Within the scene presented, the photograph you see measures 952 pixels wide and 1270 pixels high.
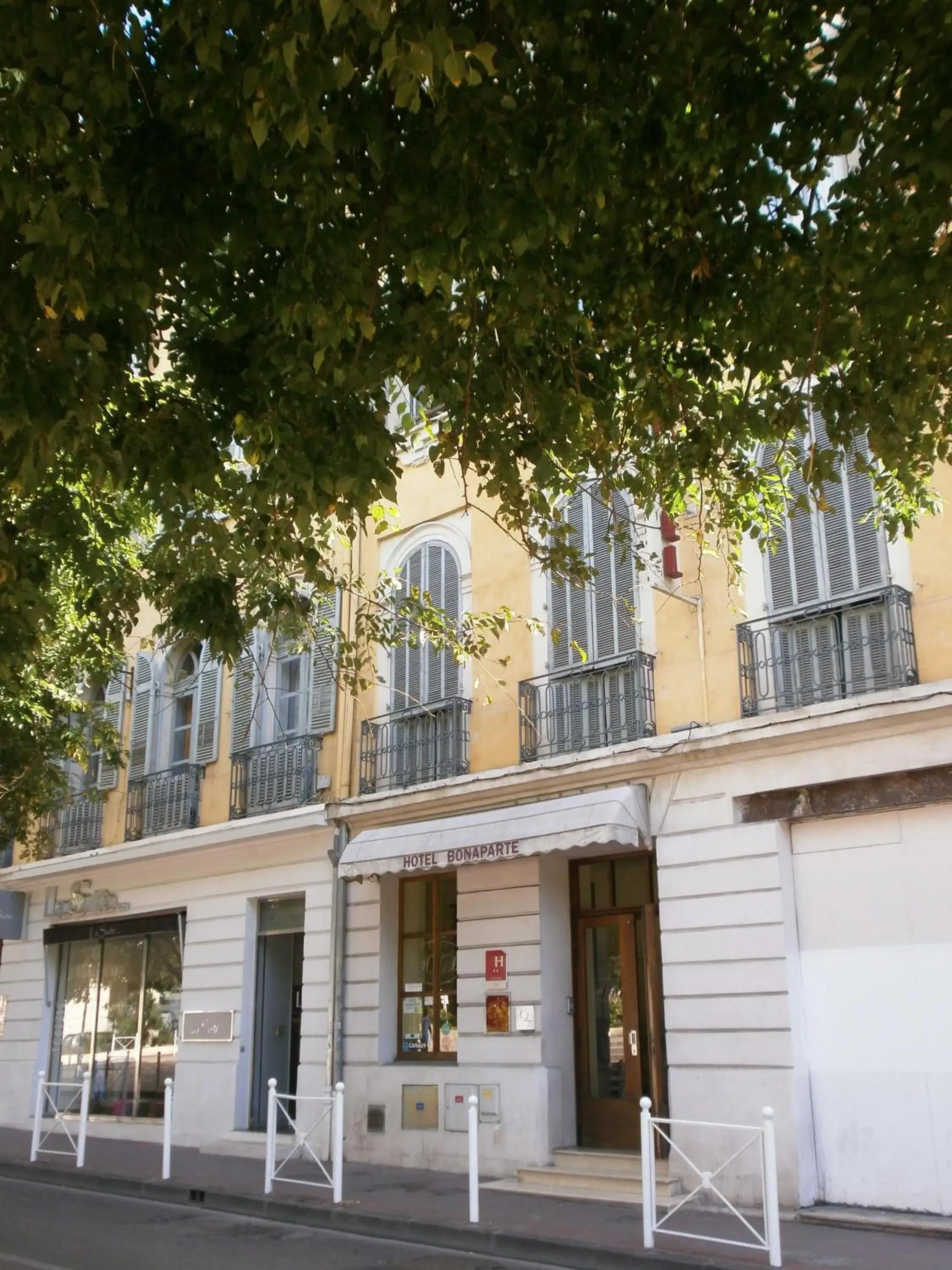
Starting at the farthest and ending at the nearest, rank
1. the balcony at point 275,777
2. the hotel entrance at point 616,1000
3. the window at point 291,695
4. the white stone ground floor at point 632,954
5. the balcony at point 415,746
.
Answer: the window at point 291,695 → the balcony at point 275,777 → the balcony at point 415,746 → the hotel entrance at point 616,1000 → the white stone ground floor at point 632,954

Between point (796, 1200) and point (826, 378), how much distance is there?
7.16m

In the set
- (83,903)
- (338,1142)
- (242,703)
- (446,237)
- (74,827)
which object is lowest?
(338,1142)

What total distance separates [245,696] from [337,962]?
4443 millimetres

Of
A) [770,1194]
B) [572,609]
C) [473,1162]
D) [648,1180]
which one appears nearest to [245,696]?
[572,609]

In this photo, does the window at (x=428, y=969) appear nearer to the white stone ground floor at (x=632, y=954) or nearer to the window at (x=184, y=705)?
the white stone ground floor at (x=632, y=954)

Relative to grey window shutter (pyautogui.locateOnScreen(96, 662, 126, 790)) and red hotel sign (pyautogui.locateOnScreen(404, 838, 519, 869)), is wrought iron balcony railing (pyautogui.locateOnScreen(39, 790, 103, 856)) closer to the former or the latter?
grey window shutter (pyautogui.locateOnScreen(96, 662, 126, 790))

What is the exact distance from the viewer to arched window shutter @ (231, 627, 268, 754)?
59.5 ft

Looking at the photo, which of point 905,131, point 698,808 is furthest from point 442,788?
point 905,131

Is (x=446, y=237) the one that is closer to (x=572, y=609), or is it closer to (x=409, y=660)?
(x=572, y=609)

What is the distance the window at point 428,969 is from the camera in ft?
49.5

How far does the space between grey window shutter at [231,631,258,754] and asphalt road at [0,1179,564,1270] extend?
22.1ft

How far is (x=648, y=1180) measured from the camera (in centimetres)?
952

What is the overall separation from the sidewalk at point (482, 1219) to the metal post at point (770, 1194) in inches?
7.1

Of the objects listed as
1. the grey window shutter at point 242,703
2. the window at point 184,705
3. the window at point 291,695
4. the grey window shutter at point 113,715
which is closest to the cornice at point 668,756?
the window at point 291,695
